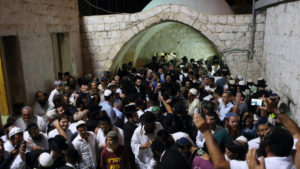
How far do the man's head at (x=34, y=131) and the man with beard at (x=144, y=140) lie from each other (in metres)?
1.28

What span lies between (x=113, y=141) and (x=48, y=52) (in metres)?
4.67

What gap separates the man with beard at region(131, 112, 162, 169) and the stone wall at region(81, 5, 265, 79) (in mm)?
5611

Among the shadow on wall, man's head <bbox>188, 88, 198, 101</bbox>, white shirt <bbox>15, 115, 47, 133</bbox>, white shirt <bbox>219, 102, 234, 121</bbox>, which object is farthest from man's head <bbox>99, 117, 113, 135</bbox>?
the shadow on wall

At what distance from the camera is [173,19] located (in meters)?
8.32

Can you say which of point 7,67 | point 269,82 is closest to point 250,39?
point 269,82

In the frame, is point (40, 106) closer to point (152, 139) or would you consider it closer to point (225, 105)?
point (152, 139)

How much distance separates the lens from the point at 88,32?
8883mm

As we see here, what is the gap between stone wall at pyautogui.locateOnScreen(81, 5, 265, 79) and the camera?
8.23 meters

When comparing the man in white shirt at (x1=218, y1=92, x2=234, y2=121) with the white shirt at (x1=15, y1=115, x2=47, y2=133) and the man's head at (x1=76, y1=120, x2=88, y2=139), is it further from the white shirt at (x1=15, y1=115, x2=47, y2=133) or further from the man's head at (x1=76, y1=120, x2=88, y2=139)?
the white shirt at (x1=15, y1=115, x2=47, y2=133)

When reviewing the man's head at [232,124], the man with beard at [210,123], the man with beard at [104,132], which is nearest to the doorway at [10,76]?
the man with beard at [104,132]

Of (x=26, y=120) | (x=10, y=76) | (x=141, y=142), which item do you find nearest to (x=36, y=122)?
(x=26, y=120)

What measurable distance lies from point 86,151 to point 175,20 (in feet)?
19.8

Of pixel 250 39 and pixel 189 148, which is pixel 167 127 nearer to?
pixel 189 148

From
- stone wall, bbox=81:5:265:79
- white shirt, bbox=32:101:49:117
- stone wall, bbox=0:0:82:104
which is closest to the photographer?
white shirt, bbox=32:101:49:117
